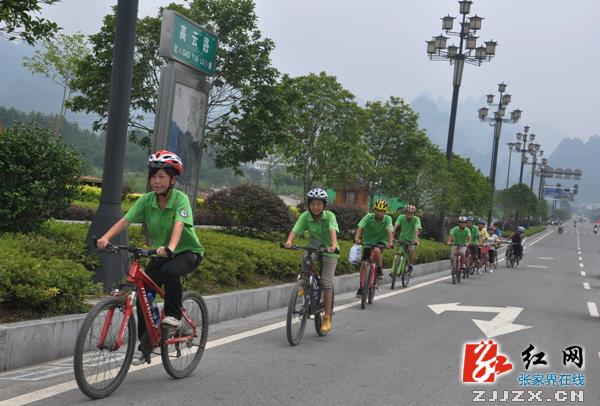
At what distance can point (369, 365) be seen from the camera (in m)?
6.96

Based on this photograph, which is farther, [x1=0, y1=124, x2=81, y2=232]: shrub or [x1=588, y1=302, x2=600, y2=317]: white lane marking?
[x1=588, y1=302, x2=600, y2=317]: white lane marking

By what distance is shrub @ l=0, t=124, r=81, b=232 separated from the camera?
9383mm

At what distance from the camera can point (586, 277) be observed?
2361 centimetres

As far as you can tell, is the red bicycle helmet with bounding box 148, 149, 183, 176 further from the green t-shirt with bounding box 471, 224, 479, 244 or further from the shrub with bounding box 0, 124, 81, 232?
the green t-shirt with bounding box 471, 224, 479, 244

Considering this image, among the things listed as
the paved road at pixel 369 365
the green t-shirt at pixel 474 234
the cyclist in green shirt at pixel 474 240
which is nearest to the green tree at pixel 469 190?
the cyclist in green shirt at pixel 474 240

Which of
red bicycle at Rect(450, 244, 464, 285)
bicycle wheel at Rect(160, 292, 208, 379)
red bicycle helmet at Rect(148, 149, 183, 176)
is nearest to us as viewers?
red bicycle helmet at Rect(148, 149, 183, 176)

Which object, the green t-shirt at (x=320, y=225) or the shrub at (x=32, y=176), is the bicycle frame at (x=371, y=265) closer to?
the green t-shirt at (x=320, y=225)

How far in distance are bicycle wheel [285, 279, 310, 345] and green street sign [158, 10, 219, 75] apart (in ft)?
14.0

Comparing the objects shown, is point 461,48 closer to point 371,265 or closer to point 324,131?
point 324,131

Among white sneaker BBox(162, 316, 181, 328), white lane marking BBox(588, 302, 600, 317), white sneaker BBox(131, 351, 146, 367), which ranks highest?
white sneaker BBox(162, 316, 181, 328)

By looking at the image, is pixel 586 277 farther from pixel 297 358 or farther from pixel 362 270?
pixel 297 358

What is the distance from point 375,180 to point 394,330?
30754 mm

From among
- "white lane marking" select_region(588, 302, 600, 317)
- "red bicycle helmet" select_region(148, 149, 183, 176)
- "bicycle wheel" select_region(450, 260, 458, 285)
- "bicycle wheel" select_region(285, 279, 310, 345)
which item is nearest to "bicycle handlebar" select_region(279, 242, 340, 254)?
"bicycle wheel" select_region(285, 279, 310, 345)

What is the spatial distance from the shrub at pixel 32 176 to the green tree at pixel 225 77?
1121cm
